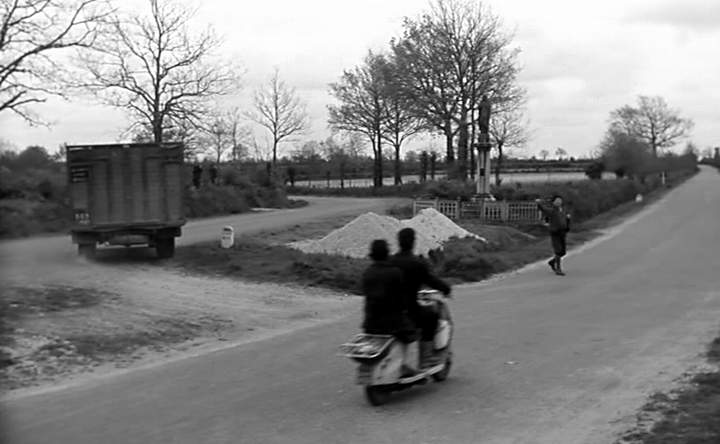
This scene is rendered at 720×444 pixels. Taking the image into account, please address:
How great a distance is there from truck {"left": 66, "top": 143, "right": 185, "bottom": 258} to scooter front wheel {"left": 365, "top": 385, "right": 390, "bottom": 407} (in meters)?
14.1

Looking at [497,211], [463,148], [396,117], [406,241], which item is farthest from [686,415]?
[396,117]

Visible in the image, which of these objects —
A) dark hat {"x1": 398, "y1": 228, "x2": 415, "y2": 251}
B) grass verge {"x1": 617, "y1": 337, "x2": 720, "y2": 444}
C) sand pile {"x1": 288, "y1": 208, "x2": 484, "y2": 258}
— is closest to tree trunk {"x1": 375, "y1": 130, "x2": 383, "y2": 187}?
sand pile {"x1": 288, "y1": 208, "x2": 484, "y2": 258}

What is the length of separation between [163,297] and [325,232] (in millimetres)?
→ 15566

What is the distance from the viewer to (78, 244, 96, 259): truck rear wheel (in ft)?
69.4

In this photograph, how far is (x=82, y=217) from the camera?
20719 mm

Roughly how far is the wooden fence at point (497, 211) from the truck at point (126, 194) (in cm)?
1495

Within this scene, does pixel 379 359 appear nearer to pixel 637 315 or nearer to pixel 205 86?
pixel 637 315

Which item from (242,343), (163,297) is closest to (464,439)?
(242,343)

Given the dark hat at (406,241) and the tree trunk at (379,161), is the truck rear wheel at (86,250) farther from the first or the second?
the tree trunk at (379,161)

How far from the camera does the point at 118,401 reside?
8.91 meters

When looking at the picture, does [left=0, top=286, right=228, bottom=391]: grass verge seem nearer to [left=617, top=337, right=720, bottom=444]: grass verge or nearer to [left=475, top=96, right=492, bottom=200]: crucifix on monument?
[left=617, top=337, right=720, bottom=444]: grass verge

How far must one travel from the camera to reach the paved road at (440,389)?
24.3 feet

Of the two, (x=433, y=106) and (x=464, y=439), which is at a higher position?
(x=433, y=106)

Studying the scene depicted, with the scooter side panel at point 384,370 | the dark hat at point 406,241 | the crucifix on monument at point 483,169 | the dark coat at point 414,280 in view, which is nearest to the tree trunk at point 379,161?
the crucifix on monument at point 483,169
